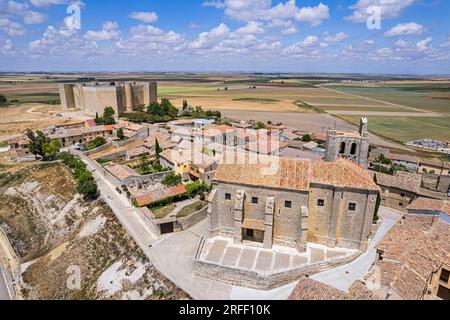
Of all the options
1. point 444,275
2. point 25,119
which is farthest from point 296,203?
point 25,119

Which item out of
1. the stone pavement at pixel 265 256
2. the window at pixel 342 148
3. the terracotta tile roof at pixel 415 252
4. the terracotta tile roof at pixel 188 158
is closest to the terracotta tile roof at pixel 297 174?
the terracotta tile roof at pixel 415 252

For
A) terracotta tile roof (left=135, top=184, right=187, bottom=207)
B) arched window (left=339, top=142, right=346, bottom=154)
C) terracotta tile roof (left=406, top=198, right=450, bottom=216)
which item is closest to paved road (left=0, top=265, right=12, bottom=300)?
terracotta tile roof (left=135, top=184, right=187, bottom=207)

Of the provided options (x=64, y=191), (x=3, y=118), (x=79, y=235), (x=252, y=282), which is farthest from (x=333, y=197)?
(x=3, y=118)

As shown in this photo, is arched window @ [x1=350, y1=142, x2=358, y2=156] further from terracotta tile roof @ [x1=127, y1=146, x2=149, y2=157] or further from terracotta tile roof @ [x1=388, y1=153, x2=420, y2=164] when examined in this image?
terracotta tile roof @ [x1=127, y1=146, x2=149, y2=157]

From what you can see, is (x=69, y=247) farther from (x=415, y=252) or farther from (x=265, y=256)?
(x=415, y=252)

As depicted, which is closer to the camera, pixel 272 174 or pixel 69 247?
pixel 272 174

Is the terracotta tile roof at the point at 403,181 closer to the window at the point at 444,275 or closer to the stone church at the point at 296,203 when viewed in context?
the stone church at the point at 296,203

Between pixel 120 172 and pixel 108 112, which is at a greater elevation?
pixel 108 112
